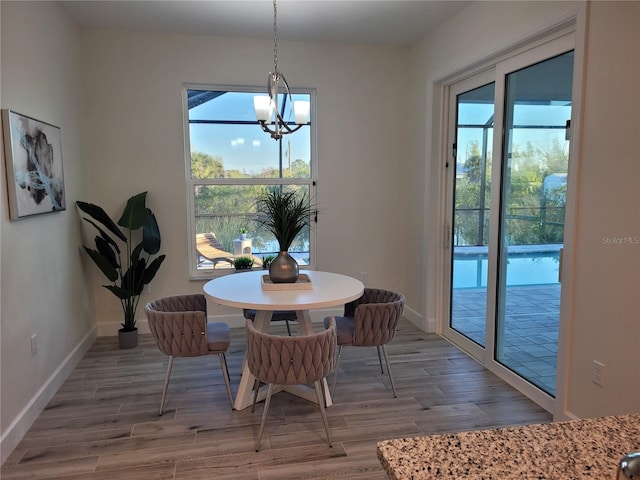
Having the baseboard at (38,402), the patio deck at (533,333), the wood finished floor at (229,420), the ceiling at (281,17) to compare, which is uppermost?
the ceiling at (281,17)

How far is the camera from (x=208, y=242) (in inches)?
173

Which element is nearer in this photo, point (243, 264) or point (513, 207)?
point (513, 207)

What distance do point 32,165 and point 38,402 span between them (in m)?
1.47

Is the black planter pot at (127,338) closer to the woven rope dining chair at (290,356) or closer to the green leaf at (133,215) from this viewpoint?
the green leaf at (133,215)

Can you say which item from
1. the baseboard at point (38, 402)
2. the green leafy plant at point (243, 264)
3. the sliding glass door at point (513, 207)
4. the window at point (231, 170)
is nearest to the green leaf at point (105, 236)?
the window at point (231, 170)

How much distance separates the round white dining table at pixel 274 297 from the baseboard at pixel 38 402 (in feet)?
3.86

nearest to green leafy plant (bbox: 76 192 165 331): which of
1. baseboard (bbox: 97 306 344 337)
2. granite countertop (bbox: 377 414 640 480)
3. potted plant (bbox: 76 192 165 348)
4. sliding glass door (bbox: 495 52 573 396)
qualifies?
potted plant (bbox: 76 192 165 348)

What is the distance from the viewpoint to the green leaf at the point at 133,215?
382 cm

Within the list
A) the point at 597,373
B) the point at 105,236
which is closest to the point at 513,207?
the point at 597,373

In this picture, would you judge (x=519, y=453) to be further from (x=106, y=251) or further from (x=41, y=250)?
(x=106, y=251)

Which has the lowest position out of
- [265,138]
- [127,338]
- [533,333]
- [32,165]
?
[127,338]

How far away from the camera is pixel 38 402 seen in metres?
2.73

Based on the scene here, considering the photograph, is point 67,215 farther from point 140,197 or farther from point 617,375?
point 617,375

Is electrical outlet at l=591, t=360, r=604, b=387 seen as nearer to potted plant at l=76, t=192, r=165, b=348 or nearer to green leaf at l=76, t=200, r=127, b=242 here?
potted plant at l=76, t=192, r=165, b=348
